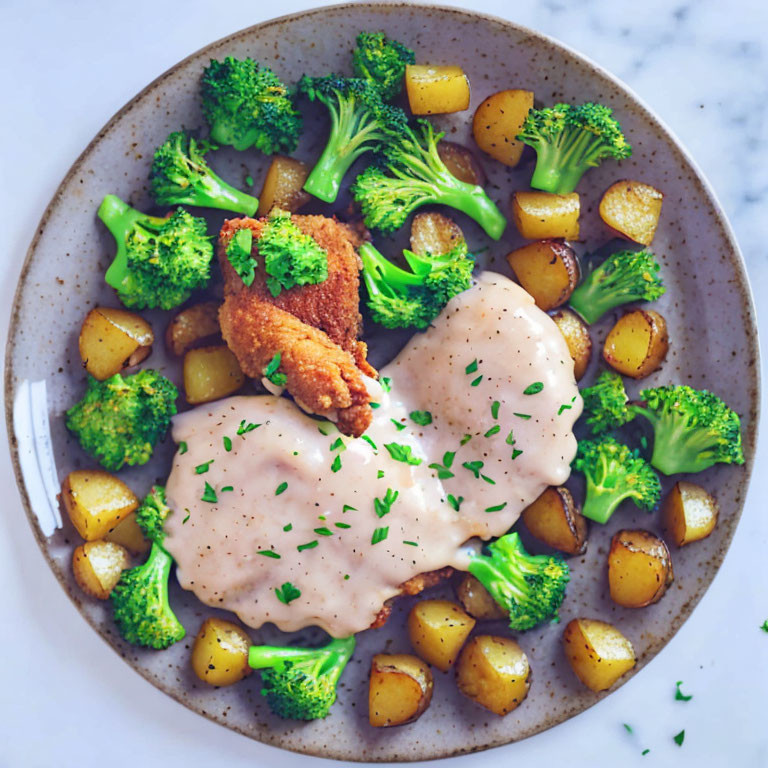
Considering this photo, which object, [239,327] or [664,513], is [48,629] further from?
[664,513]

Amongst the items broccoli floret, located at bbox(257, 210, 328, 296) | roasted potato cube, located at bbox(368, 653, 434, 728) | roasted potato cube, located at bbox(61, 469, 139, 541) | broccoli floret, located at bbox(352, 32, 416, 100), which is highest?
broccoli floret, located at bbox(352, 32, 416, 100)

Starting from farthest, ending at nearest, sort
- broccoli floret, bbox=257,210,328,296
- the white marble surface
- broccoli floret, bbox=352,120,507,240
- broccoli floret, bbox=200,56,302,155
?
the white marble surface, broccoli floret, bbox=352,120,507,240, broccoli floret, bbox=200,56,302,155, broccoli floret, bbox=257,210,328,296

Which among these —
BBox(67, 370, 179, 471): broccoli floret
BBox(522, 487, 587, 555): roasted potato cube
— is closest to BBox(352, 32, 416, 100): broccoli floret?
BBox(67, 370, 179, 471): broccoli floret

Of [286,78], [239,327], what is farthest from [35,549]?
[286,78]

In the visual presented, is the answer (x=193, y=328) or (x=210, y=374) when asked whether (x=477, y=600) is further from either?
(x=193, y=328)

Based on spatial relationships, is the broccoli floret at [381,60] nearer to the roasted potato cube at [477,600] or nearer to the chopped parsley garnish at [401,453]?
the chopped parsley garnish at [401,453]

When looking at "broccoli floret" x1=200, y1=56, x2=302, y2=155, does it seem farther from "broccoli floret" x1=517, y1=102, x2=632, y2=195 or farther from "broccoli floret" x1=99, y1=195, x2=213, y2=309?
"broccoli floret" x1=517, y1=102, x2=632, y2=195
